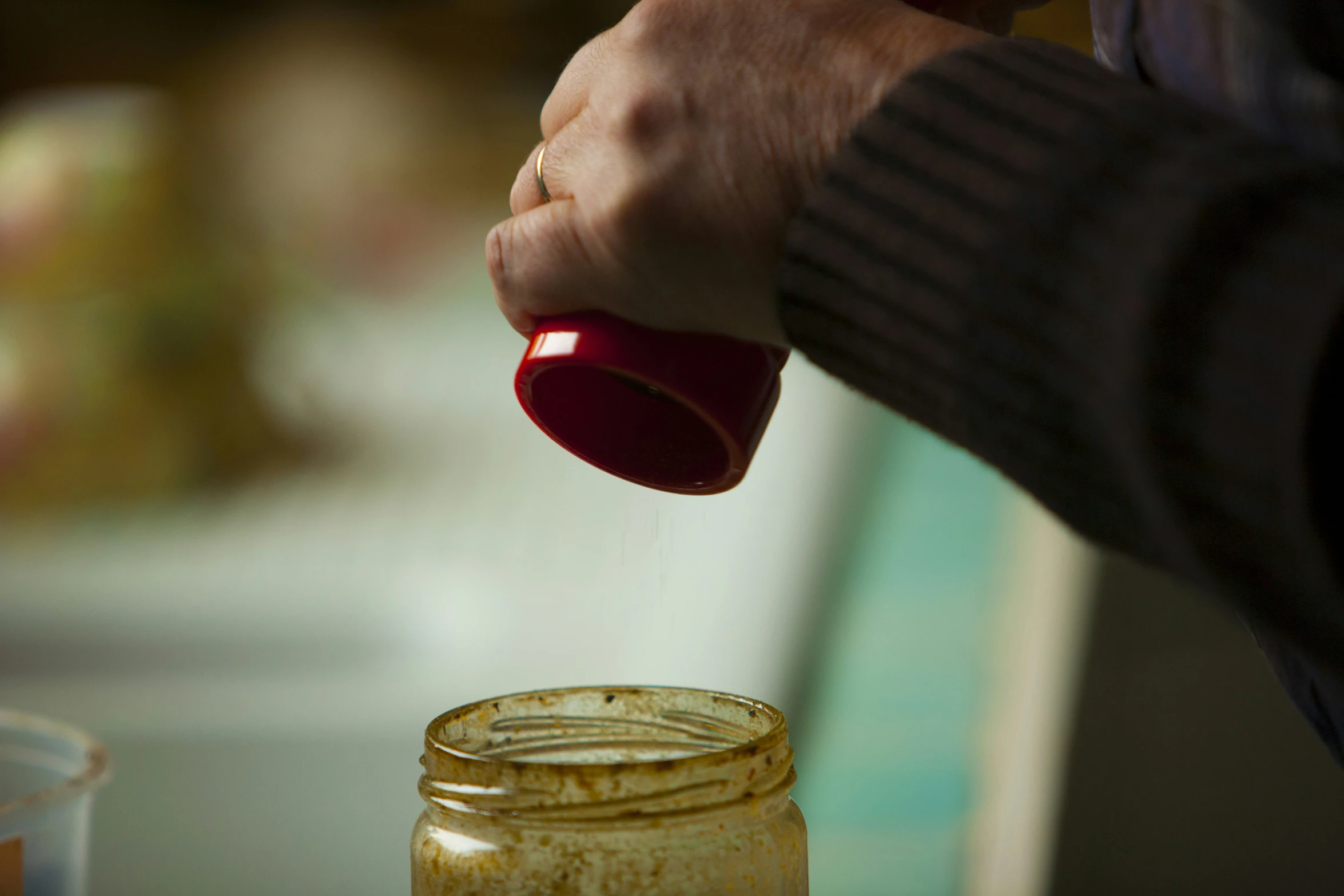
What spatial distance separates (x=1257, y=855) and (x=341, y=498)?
2.72ft

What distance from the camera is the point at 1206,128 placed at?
260 millimetres

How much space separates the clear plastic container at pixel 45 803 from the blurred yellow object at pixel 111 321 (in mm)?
563

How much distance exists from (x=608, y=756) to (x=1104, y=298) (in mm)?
249

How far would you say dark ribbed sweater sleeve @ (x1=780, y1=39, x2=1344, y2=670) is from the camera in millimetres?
232

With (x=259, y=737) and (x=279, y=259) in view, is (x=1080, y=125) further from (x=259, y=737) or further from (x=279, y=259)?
(x=279, y=259)

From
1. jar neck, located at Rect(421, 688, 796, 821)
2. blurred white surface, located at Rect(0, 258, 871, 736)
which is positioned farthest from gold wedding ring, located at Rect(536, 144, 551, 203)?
blurred white surface, located at Rect(0, 258, 871, 736)

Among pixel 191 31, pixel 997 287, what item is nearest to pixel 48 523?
pixel 191 31

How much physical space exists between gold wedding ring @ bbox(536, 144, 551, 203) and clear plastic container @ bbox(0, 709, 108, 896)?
0.29 meters

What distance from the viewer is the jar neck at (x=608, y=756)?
1.06ft

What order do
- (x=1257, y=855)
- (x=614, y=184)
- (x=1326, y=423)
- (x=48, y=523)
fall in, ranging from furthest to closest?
(x=48, y=523) < (x=1257, y=855) < (x=614, y=184) < (x=1326, y=423)

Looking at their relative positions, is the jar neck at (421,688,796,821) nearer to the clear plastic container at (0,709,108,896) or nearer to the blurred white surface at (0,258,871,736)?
the clear plastic container at (0,709,108,896)

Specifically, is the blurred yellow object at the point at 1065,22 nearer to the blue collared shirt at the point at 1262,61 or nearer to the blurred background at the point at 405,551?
the blurred background at the point at 405,551

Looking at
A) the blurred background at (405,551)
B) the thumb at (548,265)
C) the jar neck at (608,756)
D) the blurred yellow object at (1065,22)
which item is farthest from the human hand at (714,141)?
the blurred yellow object at (1065,22)

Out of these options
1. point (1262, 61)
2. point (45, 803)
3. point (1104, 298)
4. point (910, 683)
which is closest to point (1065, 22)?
point (910, 683)
